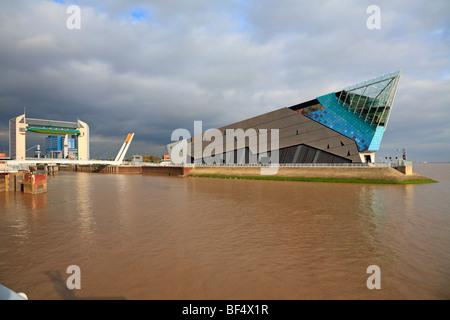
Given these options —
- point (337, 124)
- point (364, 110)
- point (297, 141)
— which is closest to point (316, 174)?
point (337, 124)

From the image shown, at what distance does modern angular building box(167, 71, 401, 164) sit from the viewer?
132 ft

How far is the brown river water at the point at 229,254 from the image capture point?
6.04m

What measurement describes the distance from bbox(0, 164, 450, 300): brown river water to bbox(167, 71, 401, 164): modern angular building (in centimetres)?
2853

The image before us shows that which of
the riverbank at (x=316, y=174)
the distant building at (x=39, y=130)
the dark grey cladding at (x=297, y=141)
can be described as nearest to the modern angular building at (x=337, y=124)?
the dark grey cladding at (x=297, y=141)

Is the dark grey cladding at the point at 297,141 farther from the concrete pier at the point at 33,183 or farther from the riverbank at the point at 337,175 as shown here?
the concrete pier at the point at 33,183

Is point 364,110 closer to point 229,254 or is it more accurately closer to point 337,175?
point 337,175

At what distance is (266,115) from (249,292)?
50.9 m

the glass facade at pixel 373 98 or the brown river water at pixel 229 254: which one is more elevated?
the glass facade at pixel 373 98

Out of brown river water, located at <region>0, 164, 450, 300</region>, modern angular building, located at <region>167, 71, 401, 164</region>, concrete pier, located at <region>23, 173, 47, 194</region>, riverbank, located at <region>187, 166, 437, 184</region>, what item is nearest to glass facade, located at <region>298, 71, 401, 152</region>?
modern angular building, located at <region>167, 71, 401, 164</region>

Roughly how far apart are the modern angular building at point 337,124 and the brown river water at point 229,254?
28.5 m

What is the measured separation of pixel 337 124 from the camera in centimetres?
4316

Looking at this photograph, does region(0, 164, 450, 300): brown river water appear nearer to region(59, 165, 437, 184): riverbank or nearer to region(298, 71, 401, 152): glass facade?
region(59, 165, 437, 184): riverbank
